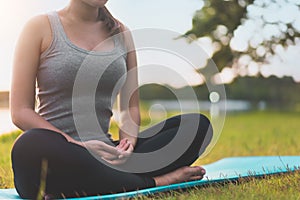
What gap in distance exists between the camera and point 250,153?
4691mm

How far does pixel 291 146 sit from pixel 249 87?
5.50 meters

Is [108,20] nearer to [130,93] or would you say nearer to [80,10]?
[80,10]

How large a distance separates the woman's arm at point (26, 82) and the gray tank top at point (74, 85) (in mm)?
74

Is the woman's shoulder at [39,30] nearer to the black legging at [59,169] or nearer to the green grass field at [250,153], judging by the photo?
the black legging at [59,169]

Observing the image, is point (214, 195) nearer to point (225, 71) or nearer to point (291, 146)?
point (291, 146)

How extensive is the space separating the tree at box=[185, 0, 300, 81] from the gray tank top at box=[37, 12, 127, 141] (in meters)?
2.50

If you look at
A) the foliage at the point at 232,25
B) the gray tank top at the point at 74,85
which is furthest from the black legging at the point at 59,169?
the foliage at the point at 232,25

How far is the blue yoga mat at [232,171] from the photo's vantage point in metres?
2.06

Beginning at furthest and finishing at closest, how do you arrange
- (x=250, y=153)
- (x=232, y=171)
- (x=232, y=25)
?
(x=232, y=25), (x=250, y=153), (x=232, y=171)

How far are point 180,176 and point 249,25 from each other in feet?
11.8

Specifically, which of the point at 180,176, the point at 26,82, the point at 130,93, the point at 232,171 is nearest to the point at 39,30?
the point at 26,82

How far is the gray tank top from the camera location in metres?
2.17

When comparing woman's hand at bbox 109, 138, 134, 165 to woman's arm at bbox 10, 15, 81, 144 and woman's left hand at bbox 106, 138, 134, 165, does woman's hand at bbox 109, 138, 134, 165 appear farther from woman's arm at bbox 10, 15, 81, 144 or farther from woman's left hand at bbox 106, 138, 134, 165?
woman's arm at bbox 10, 15, 81, 144

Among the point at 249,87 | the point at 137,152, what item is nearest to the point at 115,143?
the point at 137,152
